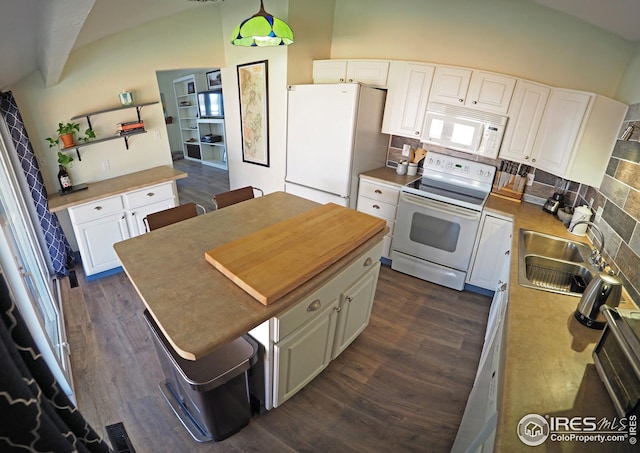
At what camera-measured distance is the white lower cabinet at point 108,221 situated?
2.76 metres

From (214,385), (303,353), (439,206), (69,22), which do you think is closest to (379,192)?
(439,206)

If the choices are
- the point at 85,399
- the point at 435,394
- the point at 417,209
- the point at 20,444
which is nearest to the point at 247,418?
the point at 85,399

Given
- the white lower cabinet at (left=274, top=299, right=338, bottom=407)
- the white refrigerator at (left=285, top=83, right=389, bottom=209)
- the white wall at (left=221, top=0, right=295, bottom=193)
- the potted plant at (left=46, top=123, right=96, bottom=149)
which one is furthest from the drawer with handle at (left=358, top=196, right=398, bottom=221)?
the potted plant at (left=46, top=123, right=96, bottom=149)

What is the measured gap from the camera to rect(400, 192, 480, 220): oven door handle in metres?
2.71

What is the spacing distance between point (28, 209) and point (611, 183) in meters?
4.60

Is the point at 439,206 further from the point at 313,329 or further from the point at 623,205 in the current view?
the point at 313,329

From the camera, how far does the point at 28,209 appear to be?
272 centimetres

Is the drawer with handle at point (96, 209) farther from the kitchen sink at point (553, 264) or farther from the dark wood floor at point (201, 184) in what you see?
the kitchen sink at point (553, 264)

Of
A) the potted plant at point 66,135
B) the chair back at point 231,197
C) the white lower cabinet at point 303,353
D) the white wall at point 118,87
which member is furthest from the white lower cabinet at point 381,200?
the potted plant at point 66,135

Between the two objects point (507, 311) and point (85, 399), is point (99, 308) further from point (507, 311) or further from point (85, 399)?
point (507, 311)

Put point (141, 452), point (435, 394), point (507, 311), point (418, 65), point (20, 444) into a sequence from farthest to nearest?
point (418, 65) → point (435, 394) → point (141, 452) → point (507, 311) → point (20, 444)

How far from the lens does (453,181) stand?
3188 millimetres

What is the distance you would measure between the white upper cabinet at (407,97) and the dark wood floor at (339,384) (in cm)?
176

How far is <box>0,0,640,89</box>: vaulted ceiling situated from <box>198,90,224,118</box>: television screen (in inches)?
144
